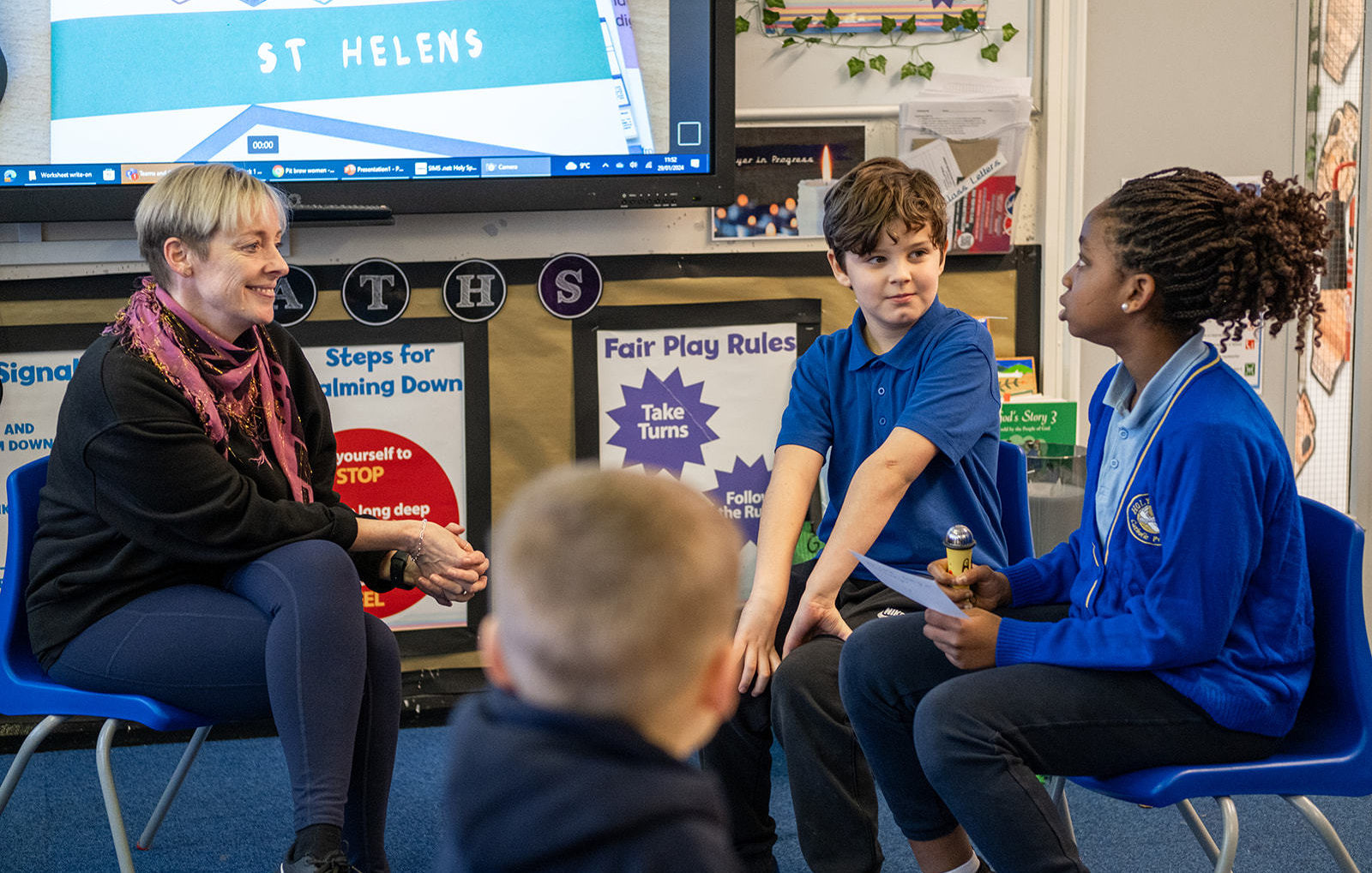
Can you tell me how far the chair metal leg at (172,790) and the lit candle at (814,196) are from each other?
173 centimetres

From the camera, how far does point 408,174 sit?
8.92ft

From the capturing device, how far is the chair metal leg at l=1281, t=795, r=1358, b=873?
1461 mm

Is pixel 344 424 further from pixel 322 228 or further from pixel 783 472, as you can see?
pixel 783 472

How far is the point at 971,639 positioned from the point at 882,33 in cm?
182

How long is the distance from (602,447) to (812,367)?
102 cm

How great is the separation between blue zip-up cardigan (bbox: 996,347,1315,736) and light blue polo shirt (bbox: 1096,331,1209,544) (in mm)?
21

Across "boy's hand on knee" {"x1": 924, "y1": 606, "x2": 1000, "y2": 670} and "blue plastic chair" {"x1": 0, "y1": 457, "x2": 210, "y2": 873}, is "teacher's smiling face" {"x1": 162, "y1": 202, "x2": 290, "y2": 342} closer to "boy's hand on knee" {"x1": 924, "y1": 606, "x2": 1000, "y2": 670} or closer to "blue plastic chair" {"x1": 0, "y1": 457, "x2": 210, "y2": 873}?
"blue plastic chair" {"x1": 0, "y1": 457, "x2": 210, "y2": 873}

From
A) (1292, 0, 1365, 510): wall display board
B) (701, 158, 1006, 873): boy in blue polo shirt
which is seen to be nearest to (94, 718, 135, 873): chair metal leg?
(701, 158, 1006, 873): boy in blue polo shirt

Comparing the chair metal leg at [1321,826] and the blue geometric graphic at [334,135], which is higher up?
the blue geometric graphic at [334,135]

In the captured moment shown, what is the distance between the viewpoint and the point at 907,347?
1.96 meters

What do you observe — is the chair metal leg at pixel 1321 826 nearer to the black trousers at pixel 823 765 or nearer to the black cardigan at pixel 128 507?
the black trousers at pixel 823 765

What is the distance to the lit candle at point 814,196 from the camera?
2895mm

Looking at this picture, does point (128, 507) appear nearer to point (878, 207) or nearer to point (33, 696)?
point (33, 696)

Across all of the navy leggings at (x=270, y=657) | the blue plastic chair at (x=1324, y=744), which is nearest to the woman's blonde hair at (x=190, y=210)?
the navy leggings at (x=270, y=657)
